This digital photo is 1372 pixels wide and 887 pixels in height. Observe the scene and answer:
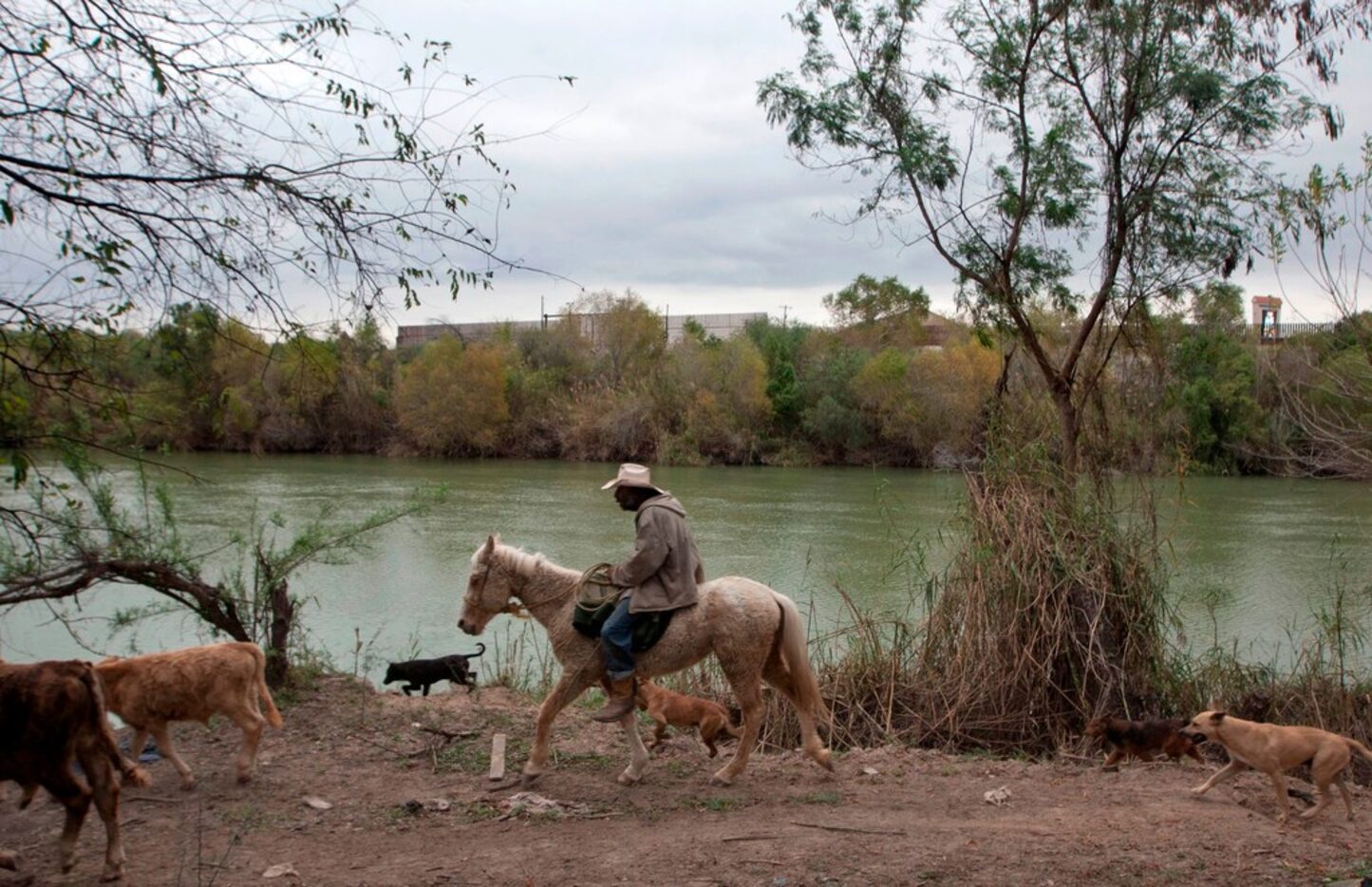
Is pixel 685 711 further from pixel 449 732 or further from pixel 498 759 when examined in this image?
pixel 449 732

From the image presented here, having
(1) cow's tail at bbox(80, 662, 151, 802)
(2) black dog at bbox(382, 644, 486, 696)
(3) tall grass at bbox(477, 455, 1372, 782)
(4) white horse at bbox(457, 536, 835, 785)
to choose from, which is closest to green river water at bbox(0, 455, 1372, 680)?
(2) black dog at bbox(382, 644, 486, 696)

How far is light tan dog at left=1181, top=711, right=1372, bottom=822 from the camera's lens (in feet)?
20.1

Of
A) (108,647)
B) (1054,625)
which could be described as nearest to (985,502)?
(1054,625)

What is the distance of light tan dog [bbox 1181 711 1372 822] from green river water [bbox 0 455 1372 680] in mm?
3354

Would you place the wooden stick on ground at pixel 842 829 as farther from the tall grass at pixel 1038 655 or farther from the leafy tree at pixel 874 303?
the leafy tree at pixel 874 303

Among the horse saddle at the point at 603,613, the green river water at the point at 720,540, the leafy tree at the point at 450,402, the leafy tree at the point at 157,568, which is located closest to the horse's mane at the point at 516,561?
the horse saddle at the point at 603,613

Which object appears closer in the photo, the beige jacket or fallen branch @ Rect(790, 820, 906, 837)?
fallen branch @ Rect(790, 820, 906, 837)

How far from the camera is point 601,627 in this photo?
21.1 ft

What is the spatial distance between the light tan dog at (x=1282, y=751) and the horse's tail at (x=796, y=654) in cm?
227

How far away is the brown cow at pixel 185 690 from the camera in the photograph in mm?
5898

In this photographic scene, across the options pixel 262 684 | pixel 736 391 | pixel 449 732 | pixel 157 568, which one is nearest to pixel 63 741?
pixel 262 684

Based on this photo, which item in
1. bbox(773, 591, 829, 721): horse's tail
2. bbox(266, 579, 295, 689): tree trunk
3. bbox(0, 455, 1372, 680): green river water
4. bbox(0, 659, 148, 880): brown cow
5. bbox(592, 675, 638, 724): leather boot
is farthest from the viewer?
bbox(0, 455, 1372, 680): green river water

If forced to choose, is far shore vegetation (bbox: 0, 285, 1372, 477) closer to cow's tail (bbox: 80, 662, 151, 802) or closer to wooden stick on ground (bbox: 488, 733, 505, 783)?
cow's tail (bbox: 80, 662, 151, 802)

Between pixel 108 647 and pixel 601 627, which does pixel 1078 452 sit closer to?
pixel 601 627
